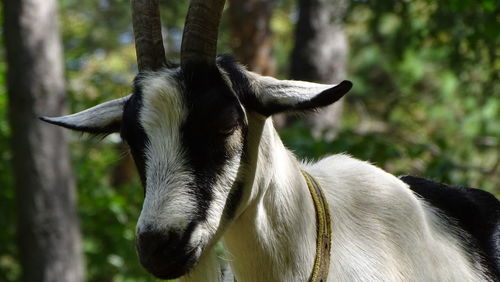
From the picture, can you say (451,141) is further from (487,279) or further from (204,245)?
(204,245)

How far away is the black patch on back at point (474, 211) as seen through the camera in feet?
17.3

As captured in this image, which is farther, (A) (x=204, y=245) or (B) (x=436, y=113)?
(B) (x=436, y=113)

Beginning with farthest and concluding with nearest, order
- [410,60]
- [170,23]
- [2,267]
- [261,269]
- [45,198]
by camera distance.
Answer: [410,60], [170,23], [2,267], [45,198], [261,269]

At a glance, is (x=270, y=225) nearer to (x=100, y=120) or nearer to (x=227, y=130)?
(x=227, y=130)

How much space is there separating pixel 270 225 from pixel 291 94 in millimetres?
716

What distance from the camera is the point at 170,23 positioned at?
48.5ft

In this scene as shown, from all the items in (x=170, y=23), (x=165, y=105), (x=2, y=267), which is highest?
(x=165, y=105)

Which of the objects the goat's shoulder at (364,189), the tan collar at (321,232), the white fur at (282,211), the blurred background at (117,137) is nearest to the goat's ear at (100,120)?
the white fur at (282,211)

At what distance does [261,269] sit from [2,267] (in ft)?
33.5

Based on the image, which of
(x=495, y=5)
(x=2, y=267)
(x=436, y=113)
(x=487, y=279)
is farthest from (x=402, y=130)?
(x=487, y=279)

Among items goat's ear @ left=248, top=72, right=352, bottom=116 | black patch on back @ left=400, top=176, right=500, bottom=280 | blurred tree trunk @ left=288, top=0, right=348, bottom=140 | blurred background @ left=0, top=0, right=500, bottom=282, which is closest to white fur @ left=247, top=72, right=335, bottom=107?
goat's ear @ left=248, top=72, right=352, bottom=116

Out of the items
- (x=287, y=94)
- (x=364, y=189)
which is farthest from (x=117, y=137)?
(x=287, y=94)

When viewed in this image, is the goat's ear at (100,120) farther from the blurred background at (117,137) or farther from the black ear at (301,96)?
the blurred background at (117,137)

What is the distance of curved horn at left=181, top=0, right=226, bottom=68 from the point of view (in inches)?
170
